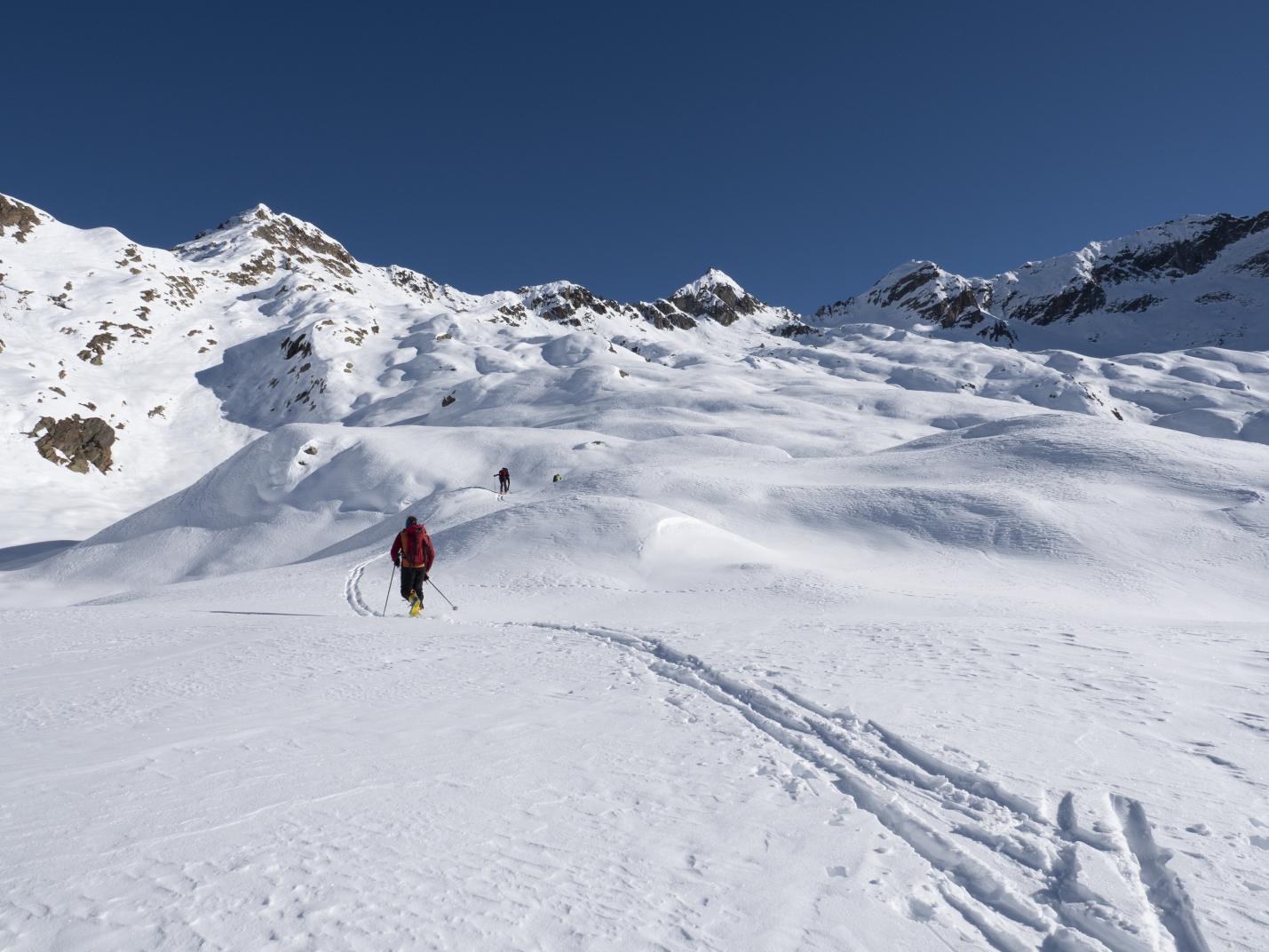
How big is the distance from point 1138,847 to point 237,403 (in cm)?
9707

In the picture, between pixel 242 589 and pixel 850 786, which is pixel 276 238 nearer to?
pixel 242 589

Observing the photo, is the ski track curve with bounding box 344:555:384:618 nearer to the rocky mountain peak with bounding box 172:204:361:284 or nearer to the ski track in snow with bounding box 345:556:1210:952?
A: the ski track in snow with bounding box 345:556:1210:952

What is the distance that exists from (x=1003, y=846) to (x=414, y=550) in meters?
11.6

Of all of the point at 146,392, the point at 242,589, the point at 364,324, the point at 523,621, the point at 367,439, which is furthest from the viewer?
the point at 364,324

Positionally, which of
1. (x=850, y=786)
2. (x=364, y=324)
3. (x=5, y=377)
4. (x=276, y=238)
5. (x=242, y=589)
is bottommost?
(x=242, y=589)

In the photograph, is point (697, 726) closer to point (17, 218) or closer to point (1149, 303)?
point (17, 218)

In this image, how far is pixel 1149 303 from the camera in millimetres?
177375

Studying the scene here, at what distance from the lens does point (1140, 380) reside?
11112cm

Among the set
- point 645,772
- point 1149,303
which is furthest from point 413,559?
point 1149,303

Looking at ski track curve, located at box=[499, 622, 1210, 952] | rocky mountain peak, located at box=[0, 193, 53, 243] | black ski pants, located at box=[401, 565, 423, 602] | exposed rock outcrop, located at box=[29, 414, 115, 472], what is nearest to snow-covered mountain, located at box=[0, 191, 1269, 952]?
ski track curve, located at box=[499, 622, 1210, 952]

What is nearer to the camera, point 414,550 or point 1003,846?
point 1003,846

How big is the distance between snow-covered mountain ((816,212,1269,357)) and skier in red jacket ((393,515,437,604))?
18400 centimetres

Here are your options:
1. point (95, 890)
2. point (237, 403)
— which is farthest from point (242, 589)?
point (237, 403)

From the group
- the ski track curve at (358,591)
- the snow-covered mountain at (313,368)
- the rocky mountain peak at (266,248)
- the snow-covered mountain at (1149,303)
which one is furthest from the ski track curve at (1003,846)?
the snow-covered mountain at (1149,303)
